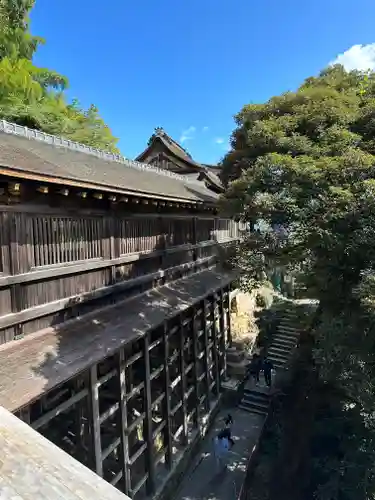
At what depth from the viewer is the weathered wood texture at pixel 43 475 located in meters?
1.85

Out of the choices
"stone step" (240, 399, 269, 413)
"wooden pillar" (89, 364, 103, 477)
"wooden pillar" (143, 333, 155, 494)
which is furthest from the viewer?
"stone step" (240, 399, 269, 413)

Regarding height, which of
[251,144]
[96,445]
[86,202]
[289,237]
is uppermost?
[251,144]

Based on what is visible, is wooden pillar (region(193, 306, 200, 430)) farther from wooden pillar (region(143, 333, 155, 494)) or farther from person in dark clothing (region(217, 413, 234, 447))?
wooden pillar (region(143, 333, 155, 494))

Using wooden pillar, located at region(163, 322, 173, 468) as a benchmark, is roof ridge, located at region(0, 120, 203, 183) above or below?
above

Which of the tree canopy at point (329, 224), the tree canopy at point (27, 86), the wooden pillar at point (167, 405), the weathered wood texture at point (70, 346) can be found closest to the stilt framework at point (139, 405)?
the wooden pillar at point (167, 405)

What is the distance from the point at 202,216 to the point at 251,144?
4354 mm

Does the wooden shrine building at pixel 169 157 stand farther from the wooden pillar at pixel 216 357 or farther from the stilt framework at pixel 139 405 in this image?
the stilt framework at pixel 139 405

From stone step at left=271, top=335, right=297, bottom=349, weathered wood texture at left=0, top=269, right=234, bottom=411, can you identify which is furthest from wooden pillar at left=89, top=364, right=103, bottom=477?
stone step at left=271, top=335, right=297, bottom=349

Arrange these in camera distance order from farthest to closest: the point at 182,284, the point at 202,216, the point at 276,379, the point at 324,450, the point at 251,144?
the point at 276,379 → the point at 202,216 → the point at 182,284 → the point at 324,450 → the point at 251,144

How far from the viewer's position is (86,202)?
6406 millimetres

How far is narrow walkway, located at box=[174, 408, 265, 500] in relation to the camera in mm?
9750

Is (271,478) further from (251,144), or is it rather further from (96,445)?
(251,144)

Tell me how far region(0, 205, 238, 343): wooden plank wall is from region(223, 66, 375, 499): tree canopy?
8.44 feet

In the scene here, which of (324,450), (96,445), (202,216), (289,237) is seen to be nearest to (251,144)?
(289,237)
